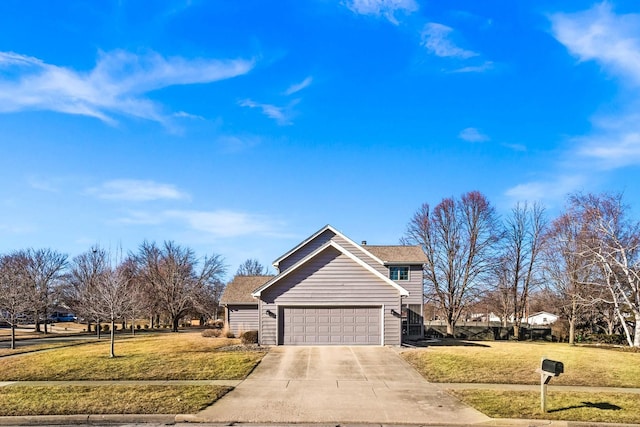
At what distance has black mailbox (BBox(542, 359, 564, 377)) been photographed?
1117 centimetres

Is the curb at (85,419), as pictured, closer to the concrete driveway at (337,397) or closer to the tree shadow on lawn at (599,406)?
the concrete driveway at (337,397)

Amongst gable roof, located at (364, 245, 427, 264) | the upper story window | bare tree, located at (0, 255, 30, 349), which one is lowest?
bare tree, located at (0, 255, 30, 349)

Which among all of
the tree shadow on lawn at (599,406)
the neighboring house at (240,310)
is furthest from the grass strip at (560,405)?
the neighboring house at (240,310)

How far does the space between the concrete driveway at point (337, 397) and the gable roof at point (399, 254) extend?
16.9 m

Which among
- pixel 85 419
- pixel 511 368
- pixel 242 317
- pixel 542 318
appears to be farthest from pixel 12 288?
pixel 542 318

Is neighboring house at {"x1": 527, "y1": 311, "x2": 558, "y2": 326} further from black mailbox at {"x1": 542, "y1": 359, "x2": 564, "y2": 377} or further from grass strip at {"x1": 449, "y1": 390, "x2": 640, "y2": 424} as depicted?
black mailbox at {"x1": 542, "y1": 359, "x2": 564, "y2": 377}

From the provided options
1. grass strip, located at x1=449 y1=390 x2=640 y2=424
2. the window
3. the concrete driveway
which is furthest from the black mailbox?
the window

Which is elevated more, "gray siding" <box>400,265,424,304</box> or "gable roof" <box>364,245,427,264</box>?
"gable roof" <box>364,245,427,264</box>

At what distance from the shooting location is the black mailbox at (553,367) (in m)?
11.2

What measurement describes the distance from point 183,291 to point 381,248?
92.6 ft

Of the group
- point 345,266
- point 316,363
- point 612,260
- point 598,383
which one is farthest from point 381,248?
point 598,383

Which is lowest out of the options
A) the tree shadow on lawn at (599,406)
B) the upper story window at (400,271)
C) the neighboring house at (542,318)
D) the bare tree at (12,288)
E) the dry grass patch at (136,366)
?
the neighboring house at (542,318)

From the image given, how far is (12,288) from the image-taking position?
34.4 metres

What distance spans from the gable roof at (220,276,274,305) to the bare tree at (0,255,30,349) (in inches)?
481
